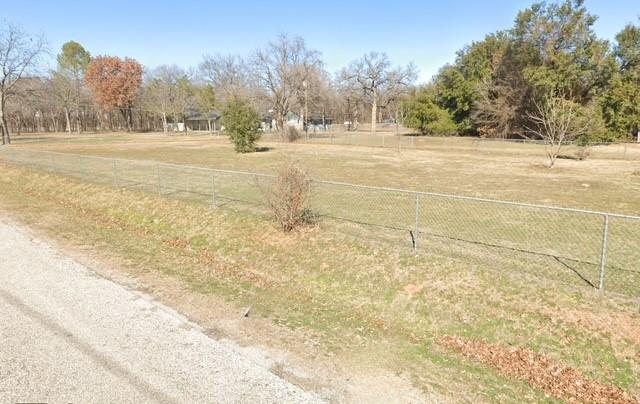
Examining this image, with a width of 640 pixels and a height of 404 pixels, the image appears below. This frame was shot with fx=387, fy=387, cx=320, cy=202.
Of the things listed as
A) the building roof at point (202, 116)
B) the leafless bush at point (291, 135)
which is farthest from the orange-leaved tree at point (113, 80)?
the leafless bush at point (291, 135)

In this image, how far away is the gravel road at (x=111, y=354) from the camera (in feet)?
12.6

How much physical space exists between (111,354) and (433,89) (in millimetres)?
51827

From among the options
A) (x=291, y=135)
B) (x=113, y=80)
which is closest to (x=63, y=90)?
(x=113, y=80)

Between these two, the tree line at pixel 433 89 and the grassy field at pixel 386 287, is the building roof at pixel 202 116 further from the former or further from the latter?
the grassy field at pixel 386 287

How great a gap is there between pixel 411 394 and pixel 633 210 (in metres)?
10.5

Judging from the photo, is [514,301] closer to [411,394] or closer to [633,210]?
[411,394]

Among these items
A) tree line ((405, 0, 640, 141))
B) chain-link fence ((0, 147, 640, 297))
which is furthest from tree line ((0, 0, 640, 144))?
chain-link fence ((0, 147, 640, 297))

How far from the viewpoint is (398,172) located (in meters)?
18.5

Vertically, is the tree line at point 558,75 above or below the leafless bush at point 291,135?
above

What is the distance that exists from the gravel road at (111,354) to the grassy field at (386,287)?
1073mm

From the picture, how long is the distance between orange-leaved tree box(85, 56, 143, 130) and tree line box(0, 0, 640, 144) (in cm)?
17

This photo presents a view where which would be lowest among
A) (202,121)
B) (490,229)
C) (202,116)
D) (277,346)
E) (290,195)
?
(277,346)

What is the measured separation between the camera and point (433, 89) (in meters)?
50.5

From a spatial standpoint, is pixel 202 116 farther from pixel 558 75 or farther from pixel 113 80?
pixel 558 75
